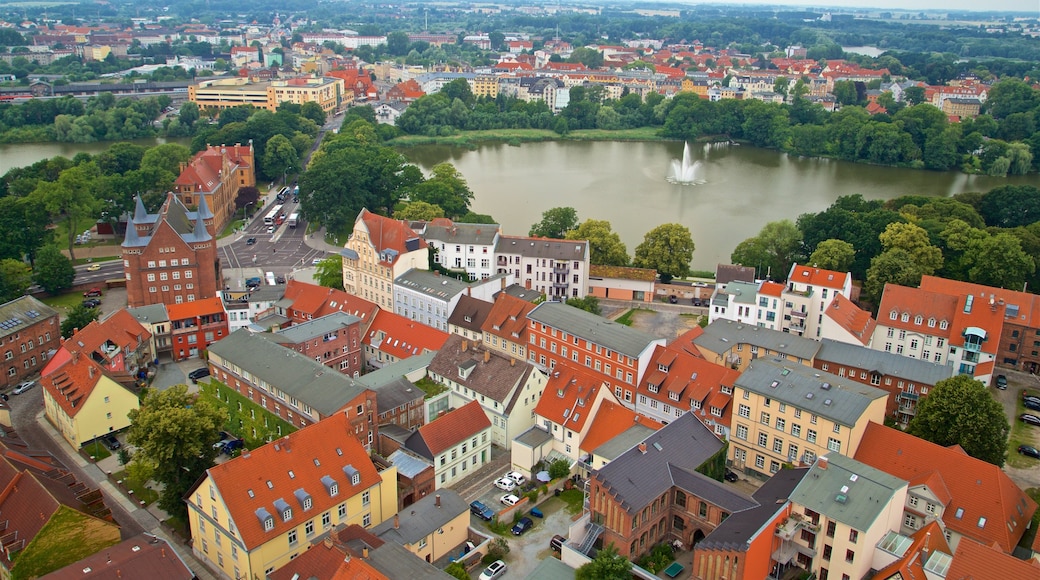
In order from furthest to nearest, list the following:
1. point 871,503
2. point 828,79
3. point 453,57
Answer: point 453,57
point 828,79
point 871,503

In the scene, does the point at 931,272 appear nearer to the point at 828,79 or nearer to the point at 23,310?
the point at 23,310

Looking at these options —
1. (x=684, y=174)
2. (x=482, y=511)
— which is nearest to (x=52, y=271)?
(x=482, y=511)

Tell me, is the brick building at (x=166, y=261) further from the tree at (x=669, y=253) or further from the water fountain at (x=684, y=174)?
the water fountain at (x=684, y=174)

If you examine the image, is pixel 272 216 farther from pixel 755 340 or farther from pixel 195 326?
pixel 755 340

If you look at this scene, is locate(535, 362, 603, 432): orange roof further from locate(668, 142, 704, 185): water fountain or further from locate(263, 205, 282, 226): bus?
locate(668, 142, 704, 185): water fountain

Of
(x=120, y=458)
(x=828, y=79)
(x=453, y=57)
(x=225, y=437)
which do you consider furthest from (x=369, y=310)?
(x=453, y=57)

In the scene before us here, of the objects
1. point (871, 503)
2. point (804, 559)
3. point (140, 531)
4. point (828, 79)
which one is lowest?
point (140, 531)

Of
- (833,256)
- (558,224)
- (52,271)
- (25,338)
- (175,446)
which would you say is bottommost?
(25,338)
